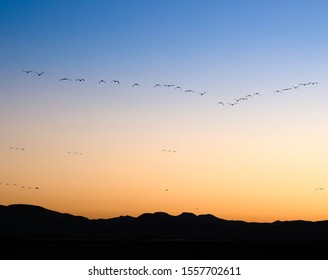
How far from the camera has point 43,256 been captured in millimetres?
97375

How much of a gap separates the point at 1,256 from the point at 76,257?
9.13 m

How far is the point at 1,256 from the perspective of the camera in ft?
310
